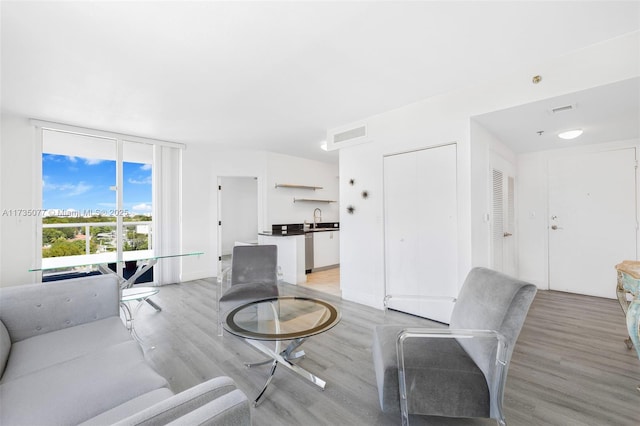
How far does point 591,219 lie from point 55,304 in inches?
256

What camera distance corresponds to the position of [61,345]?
1.71m

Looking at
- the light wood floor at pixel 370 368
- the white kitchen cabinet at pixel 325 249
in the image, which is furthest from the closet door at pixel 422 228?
the white kitchen cabinet at pixel 325 249

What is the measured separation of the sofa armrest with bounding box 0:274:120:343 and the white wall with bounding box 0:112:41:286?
7.70ft

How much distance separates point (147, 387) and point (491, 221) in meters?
3.70

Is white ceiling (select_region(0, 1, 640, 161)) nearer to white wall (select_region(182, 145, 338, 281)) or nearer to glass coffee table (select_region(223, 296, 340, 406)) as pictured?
white wall (select_region(182, 145, 338, 281))

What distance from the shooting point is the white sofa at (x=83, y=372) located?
2.55 ft

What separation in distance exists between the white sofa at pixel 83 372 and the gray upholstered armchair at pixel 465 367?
39.1 inches

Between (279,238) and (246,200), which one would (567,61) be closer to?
(279,238)

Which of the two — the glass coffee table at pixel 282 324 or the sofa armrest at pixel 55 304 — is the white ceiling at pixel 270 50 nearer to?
the sofa armrest at pixel 55 304

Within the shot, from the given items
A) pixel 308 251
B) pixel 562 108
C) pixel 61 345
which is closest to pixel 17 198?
pixel 61 345

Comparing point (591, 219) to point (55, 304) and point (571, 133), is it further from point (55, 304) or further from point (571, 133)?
point (55, 304)

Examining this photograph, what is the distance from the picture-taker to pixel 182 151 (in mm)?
5164

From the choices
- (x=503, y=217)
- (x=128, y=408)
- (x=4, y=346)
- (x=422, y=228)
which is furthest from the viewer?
(x=503, y=217)

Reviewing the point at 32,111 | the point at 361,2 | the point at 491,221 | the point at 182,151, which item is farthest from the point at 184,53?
the point at 491,221
